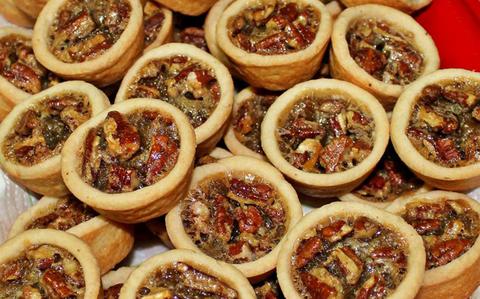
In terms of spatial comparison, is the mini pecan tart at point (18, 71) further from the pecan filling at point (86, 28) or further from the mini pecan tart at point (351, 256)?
the mini pecan tart at point (351, 256)

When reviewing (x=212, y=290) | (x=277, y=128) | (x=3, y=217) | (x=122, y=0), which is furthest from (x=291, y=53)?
(x=3, y=217)

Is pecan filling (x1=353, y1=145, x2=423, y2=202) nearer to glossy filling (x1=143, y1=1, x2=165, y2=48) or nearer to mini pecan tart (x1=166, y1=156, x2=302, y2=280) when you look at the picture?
mini pecan tart (x1=166, y1=156, x2=302, y2=280)

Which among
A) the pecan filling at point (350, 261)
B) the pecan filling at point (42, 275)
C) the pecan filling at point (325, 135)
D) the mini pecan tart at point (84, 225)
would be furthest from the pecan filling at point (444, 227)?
the pecan filling at point (42, 275)

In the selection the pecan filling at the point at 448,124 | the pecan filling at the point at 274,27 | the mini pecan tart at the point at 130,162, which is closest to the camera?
the mini pecan tart at the point at 130,162

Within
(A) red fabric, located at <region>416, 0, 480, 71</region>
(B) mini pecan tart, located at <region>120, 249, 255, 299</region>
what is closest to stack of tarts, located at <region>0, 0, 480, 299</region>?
(B) mini pecan tart, located at <region>120, 249, 255, 299</region>

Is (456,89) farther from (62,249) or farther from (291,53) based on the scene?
(62,249)

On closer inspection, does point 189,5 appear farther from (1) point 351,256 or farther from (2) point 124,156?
(1) point 351,256
